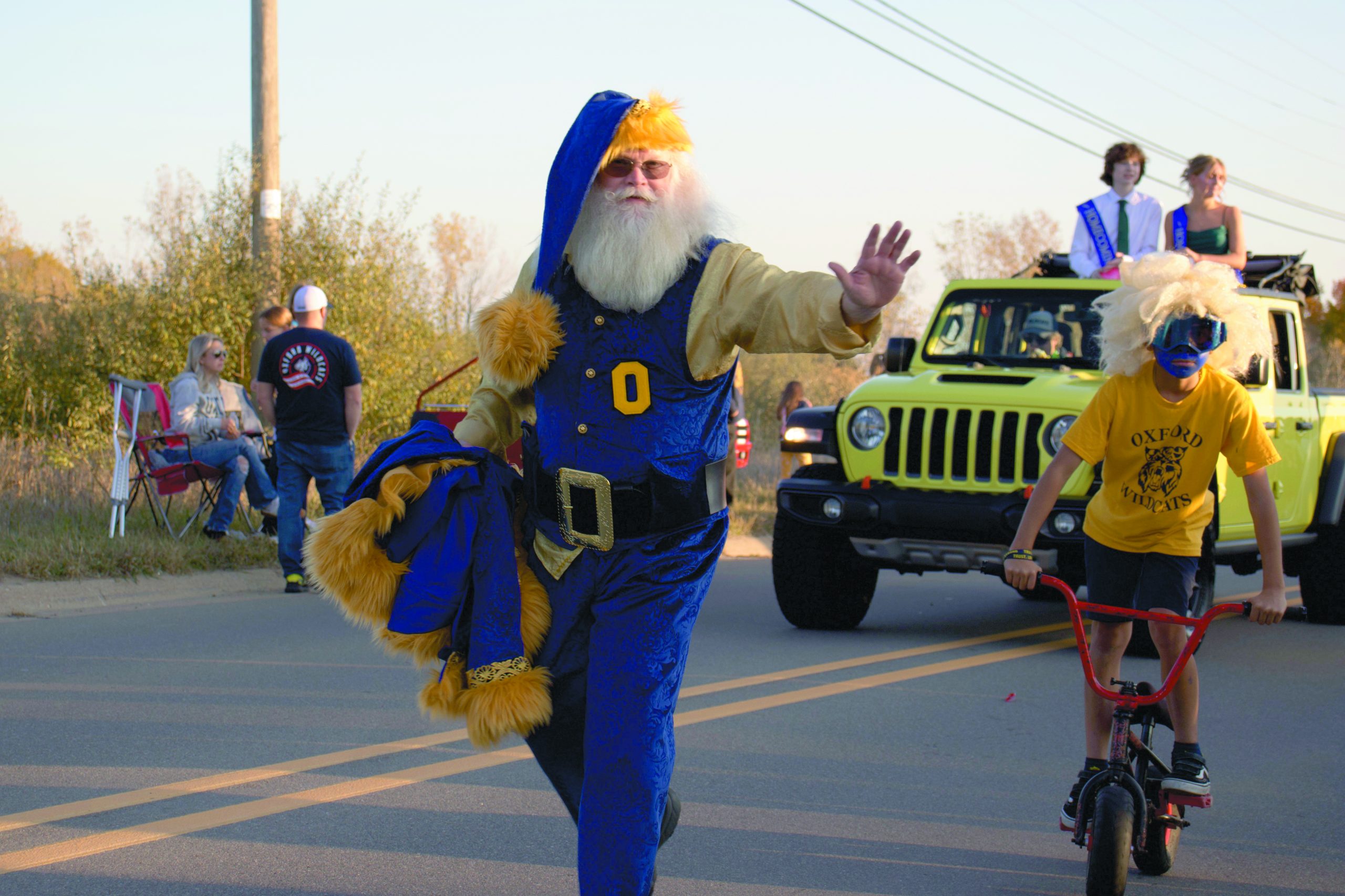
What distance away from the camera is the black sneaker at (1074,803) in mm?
4031

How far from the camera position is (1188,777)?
406 cm

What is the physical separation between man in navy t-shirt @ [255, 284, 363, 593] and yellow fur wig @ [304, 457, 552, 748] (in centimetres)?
615

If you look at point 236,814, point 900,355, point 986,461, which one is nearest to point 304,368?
point 900,355

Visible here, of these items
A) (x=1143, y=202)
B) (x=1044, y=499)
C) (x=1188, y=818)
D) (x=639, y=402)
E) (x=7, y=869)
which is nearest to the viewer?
(x=639, y=402)

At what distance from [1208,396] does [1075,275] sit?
569 cm

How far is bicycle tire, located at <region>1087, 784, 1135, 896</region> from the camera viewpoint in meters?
3.75

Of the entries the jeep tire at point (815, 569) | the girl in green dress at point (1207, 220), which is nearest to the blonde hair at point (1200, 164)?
the girl in green dress at point (1207, 220)

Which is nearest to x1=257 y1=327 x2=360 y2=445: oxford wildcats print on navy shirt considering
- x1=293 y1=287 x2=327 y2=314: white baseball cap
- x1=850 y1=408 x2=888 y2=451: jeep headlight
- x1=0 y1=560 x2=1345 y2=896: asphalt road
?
x1=293 y1=287 x2=327 y2=314: white baseball cap

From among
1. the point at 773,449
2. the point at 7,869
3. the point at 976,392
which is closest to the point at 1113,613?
the point at 7,869

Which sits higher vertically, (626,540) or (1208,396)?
(1208,396)

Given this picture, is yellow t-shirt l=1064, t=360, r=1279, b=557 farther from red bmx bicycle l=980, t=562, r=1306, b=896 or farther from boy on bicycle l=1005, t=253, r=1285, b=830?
red bmx bicycle l=980, t=562, r=1306, b=896

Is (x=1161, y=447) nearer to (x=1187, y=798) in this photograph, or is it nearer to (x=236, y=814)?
(x=1187, y=798)

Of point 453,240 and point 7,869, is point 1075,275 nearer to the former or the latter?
point 7,869

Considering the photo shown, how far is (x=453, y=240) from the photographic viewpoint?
158ft
